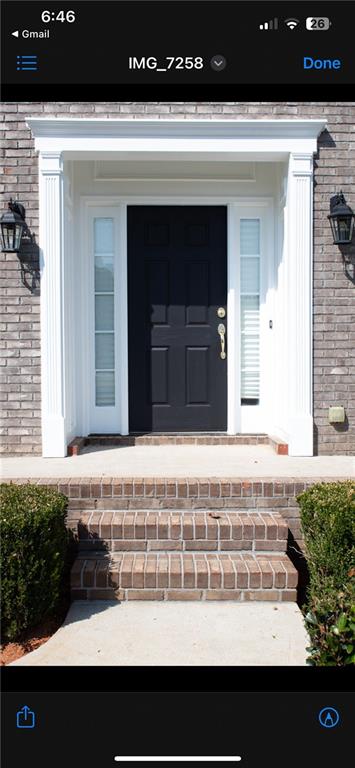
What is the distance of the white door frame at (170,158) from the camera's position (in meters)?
4.81

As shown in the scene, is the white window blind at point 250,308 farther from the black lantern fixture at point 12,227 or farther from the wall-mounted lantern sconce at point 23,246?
the black lantern fixture at point 12,227

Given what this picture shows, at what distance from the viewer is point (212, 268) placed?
559 cm

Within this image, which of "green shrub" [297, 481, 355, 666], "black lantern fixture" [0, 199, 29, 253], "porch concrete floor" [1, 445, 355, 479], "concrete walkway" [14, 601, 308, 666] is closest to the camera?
"green shrub" [297, 481, 355, 666]

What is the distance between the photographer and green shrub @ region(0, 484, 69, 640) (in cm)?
279

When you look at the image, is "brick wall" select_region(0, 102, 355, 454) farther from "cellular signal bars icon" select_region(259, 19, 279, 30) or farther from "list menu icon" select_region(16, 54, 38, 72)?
"cellular signal bars icon" select_region(259, 19, 279, 30)

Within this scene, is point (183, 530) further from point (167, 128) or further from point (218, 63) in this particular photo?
point (167, 128)

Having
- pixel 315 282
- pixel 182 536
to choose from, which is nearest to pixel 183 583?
pixel 182 536

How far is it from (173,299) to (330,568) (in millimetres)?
3201

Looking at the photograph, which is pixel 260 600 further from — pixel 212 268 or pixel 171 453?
pixel 212 268

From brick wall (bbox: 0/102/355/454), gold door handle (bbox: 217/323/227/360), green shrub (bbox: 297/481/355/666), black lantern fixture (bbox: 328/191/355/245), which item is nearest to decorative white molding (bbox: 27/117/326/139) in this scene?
brick wall (bbox: 0/102/355/454)

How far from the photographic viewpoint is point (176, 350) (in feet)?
18.4
